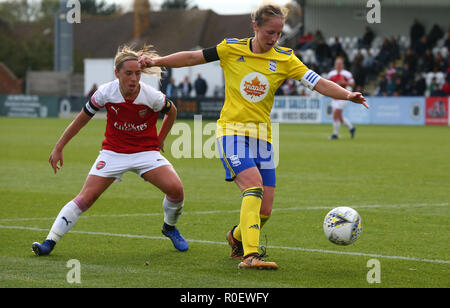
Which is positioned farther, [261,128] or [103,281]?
[261,128]

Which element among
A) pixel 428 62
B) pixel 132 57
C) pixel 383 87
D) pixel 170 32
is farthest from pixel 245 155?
pixel 170 32

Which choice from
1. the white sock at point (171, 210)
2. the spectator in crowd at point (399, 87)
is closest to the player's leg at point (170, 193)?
the white sock at point (171, 210)

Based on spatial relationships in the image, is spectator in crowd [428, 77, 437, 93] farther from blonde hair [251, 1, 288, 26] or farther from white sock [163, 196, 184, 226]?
blonde hair [251, 1, 288, 26]

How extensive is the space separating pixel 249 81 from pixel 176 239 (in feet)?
5.73

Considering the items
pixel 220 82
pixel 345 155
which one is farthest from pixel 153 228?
pixel 220 82

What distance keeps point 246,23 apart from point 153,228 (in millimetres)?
59319

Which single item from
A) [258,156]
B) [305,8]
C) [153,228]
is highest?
[305,8]

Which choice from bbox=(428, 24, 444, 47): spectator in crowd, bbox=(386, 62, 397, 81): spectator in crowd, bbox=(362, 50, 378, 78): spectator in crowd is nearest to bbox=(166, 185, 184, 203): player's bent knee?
bbox=(386, 62, 397, 81): spectator in crowd

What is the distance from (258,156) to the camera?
6.81 meters

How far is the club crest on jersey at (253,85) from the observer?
6.70m

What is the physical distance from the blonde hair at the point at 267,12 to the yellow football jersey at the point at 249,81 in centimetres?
33

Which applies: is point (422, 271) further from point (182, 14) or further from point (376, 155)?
point (182, 14)

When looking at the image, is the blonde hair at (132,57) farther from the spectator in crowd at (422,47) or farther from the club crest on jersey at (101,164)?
the spectator in crowd at (422,47)
